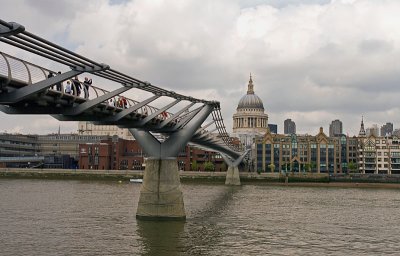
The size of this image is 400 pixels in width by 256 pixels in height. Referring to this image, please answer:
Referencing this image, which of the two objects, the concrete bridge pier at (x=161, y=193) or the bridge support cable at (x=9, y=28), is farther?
the concrete bridge pier at (x=161, y=193)

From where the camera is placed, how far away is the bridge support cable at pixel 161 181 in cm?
4019

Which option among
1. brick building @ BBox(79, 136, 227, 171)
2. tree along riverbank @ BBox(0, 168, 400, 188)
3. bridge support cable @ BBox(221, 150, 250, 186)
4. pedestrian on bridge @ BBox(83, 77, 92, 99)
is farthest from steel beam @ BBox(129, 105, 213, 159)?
brick building @ BBox(79, 136, 227, 171)

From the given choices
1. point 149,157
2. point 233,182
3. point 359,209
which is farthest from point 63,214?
point 233,182

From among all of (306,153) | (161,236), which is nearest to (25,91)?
(161,236)

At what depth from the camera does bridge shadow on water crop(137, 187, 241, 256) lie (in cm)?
2884

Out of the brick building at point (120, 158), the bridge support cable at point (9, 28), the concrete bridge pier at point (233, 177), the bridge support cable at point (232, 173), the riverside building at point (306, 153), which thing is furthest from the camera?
the riverside building at point (306, 153)

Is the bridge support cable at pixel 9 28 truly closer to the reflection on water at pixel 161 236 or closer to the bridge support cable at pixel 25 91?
the bridge support cable at pixel 25 91

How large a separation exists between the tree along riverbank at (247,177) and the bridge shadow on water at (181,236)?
267 ft

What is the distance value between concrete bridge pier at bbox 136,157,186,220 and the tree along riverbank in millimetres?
79267

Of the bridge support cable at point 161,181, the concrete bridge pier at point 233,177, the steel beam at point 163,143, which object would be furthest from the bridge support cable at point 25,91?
the concrete bridge pier at point 233,177

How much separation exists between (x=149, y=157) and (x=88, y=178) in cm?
9015

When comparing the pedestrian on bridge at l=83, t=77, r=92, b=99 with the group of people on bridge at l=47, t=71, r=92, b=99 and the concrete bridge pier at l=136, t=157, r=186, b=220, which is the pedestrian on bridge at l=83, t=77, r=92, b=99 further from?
the concrete bridge pier at l=136, t=157, r=186, b=220

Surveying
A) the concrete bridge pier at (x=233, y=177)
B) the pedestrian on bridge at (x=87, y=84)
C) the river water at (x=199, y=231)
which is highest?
the pedestrian on bridge at (x=87, y=84)

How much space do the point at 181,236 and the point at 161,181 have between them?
27.9 ft
